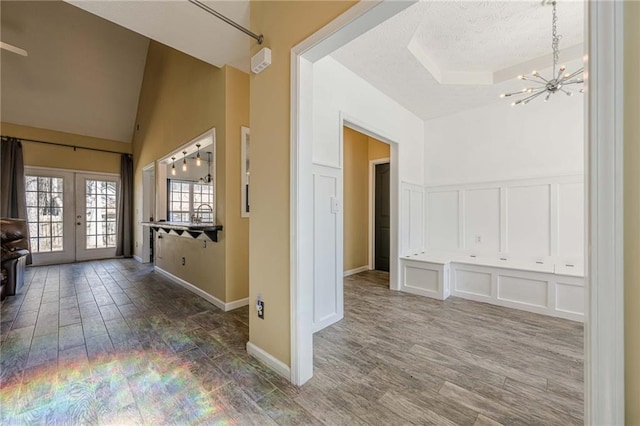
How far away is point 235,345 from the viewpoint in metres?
2.25

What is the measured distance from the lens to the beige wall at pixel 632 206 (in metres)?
0.74

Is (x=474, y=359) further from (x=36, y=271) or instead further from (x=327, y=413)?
(x=36, y=271)

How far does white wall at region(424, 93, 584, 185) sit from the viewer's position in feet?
11.0

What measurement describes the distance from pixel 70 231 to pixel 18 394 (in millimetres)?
5882

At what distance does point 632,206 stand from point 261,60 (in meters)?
2.10

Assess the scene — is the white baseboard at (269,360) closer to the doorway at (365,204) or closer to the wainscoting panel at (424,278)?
the wainscoting panel at (424,278)

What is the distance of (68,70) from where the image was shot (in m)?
5.30

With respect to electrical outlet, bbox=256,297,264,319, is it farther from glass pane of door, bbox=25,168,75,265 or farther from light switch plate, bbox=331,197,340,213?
glass pane of door, bbox=25,168,75,265

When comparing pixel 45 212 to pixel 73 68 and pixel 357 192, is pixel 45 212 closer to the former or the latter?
pixel 73 68

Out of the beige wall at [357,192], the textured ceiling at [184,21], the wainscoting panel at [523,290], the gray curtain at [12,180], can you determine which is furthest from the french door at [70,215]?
the wainscoting panel at [523,290]

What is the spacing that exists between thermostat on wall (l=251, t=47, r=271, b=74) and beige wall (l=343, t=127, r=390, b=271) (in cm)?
293

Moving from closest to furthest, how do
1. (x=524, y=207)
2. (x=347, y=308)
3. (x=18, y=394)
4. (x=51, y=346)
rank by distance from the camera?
1. (x=18, y=394)
2. (x=51, y=346)
3. (x=347, y=308)
4. (x=524, y=207)

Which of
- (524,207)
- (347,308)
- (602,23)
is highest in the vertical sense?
(602,23)

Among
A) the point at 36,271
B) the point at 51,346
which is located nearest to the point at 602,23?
the point at 51,346
